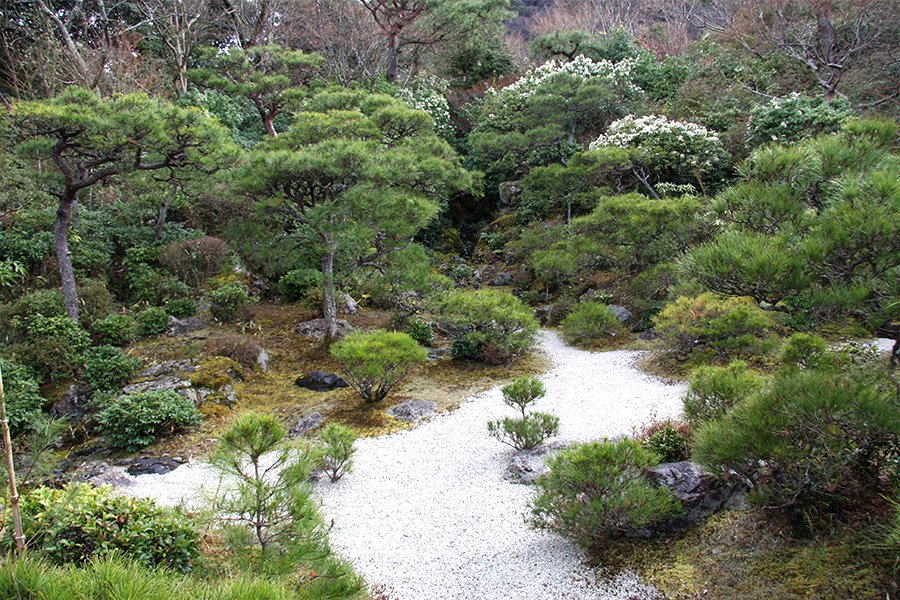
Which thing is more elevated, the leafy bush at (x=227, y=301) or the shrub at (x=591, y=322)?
the leafy bush at (x=227, y=301)

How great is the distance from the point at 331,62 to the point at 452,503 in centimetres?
1669

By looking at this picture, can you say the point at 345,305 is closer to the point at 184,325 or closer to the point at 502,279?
the point at 184,325

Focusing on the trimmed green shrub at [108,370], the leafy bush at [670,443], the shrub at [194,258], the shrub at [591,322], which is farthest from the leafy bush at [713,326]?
the shrub at [194,258]

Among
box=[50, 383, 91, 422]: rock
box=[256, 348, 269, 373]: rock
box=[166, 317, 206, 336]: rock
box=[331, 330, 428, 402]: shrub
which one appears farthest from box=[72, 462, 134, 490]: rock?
box=[166, 317, 206, 336]: rock

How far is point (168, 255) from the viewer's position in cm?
905

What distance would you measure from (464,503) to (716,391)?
2.33m

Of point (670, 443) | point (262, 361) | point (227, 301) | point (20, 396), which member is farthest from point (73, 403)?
point (670, 443)

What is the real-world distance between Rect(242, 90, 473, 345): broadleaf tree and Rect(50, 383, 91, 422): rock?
3252mm

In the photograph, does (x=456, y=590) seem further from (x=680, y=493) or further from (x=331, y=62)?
(x=331, y=62)

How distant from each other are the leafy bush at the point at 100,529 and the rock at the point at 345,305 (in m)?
6.82

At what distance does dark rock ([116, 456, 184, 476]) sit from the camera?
4.73 m

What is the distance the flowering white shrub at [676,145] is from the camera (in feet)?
36.2

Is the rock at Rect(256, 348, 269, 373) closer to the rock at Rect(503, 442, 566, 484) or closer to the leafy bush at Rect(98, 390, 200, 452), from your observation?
the leafy bush at Rect(98, 390, 200, 452)

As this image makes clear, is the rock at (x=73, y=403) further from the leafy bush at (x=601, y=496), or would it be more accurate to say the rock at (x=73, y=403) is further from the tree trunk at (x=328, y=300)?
the leafy bush at (x=601, y=496)
